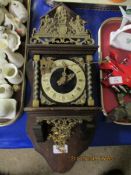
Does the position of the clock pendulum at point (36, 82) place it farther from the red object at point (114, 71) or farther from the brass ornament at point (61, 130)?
the red object at point (114, 71)

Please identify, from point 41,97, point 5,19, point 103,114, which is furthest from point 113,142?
point 5,19

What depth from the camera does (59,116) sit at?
84cm

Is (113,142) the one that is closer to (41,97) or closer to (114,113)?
(114,113)

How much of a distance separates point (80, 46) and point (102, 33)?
0.34 metres

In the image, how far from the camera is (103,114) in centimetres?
102

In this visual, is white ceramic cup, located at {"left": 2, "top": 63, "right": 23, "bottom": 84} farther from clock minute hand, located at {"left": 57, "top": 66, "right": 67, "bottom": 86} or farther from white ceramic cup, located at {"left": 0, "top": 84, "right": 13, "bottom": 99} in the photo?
clock minute hand, located at {"left": 57, "top": 66, "right": 67, "bottom": 86}

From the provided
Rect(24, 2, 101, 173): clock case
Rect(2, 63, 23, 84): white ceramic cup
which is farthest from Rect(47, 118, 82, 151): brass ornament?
Rect(2, 63, 23, 84): white ceramic cup

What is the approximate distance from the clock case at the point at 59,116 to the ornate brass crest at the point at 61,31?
0.06 ft

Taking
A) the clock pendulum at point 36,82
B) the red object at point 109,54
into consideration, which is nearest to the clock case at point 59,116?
the clock pendulum at point 36,82

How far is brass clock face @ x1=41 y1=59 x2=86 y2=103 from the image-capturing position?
32.6 inches

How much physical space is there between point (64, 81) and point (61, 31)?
161 mm

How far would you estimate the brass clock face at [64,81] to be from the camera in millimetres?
828

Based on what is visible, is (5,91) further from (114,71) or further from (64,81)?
(114,71)

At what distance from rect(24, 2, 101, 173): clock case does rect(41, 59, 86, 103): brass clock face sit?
2cm
